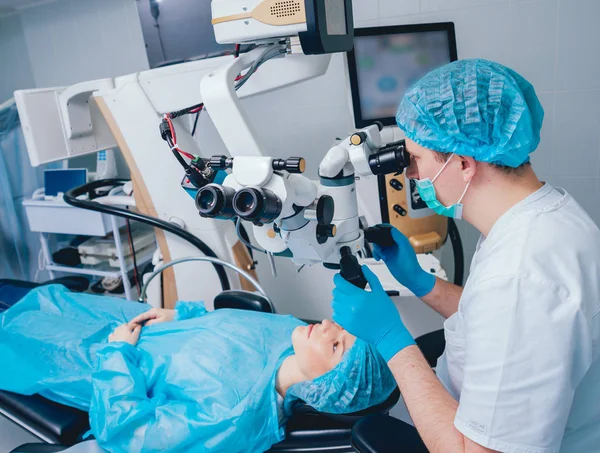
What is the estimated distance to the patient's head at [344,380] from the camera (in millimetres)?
1156

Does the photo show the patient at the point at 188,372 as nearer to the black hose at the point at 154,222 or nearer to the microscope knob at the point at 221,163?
the black hose at the point at 154,222

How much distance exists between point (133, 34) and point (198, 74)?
139 centimetres

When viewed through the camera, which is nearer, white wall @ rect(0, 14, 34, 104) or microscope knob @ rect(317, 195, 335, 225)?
microscope knob @ rect(317, 195, 335, 225)

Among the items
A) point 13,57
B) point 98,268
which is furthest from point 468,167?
point 13,57

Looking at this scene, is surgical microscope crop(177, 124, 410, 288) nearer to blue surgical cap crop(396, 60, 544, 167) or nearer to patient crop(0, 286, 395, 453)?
blue surgical cap crop(396, 60, 544, 167)

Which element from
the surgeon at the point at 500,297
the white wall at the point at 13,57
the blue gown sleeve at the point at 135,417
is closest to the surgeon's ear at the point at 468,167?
the surgeon at the point at 500,297

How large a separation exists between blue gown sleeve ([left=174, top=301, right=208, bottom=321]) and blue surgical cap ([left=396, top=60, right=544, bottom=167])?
1.13 m

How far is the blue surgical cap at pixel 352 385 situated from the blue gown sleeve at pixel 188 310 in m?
0.62

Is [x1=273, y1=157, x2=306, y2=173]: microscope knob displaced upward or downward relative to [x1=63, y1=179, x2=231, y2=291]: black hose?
upward

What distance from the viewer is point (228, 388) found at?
1240 mm

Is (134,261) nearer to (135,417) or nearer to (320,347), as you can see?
(135,417)

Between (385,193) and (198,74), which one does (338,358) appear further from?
(198,74)

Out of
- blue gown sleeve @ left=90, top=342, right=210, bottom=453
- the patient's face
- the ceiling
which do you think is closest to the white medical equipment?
the patient's face

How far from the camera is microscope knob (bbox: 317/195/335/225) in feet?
2.88
